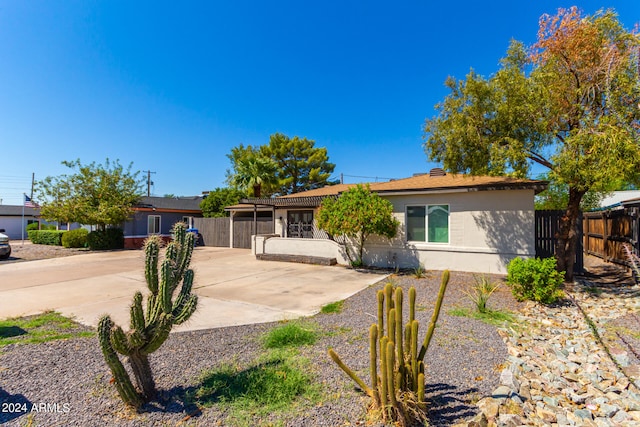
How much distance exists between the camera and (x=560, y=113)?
730 centimetres

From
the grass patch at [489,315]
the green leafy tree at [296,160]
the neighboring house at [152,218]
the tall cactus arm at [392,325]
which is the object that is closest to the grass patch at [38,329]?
the tall cactus arm at [392,325]

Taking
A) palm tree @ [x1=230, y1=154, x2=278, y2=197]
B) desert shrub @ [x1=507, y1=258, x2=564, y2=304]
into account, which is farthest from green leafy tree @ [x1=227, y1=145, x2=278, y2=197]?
desert shrub @ [x1=507, y1=258, x2=564, y2=304]

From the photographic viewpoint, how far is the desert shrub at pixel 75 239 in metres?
20.5

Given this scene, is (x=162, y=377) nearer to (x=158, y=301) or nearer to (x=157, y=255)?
(x=158, y=301)

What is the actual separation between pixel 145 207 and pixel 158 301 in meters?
22.1

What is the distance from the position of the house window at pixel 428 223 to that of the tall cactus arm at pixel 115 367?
9944 mm

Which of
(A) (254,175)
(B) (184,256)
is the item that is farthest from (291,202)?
(B) (184,256)

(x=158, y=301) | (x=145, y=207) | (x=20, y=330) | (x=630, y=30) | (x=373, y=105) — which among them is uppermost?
(x=373, y=105)

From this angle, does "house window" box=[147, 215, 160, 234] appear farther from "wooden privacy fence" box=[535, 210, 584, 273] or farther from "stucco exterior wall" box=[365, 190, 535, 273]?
"wooden privacy fence" box=[535, 210, 584, 273]

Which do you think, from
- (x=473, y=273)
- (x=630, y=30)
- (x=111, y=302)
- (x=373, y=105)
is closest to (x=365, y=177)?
(x=373, y=105)

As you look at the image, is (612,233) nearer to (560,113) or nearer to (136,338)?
(560,113)

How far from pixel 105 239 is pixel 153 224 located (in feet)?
13.7

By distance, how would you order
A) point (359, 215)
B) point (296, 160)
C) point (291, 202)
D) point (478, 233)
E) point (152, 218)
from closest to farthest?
point (478, 233)
point (359, 215)
point (291, 202)
point (152, 218)
point (296, 160)

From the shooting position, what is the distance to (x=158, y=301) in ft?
9.66
